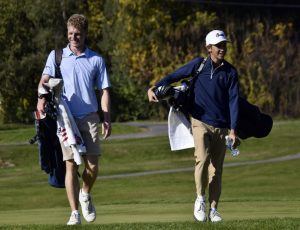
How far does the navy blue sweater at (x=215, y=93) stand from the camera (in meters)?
11.5

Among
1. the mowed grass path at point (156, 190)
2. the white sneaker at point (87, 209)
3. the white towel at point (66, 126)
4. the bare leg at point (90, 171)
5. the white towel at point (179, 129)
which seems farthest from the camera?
the mowed grass path at point (156, 190)

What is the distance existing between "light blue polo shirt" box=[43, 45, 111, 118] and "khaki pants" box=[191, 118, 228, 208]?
1.15 metres

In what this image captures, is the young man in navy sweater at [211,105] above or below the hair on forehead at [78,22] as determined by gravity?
below

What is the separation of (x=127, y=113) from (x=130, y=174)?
23.7 m

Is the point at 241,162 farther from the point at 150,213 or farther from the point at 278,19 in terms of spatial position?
the point at 278,19

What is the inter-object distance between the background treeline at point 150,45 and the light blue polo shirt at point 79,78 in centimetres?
3896

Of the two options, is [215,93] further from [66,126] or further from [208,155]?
[66,126]

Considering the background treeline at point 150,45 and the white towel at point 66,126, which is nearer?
the white towel at point 66,126

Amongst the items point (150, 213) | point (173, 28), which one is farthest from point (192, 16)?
point (150, 213)

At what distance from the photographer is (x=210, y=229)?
1018 centimetres

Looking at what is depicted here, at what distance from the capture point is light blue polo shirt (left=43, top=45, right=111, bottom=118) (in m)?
11.0

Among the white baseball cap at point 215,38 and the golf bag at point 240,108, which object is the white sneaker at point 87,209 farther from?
the white baseball cap at point 215,38

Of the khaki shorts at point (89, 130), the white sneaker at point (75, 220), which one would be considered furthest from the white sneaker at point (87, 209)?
the khaki shorts at point (89, 130)

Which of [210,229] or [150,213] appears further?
[150,213]
